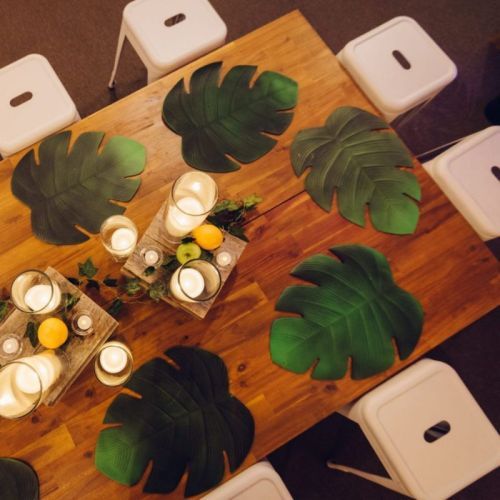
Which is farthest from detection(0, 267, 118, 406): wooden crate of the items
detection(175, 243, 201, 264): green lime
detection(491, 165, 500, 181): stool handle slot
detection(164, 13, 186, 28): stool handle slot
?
detection(491, 165, 500, 181): stool handle slot

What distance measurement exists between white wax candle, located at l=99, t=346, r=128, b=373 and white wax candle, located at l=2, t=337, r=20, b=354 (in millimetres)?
242

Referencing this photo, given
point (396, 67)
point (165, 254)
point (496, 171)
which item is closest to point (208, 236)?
point (165, 254)

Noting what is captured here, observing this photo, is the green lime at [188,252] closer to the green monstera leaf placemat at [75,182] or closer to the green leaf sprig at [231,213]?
the green leaf sprig at [231,213]

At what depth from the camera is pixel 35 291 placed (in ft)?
4.43

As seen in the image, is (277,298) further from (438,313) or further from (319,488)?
(319,488)

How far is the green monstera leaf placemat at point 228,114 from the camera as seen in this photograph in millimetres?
1682

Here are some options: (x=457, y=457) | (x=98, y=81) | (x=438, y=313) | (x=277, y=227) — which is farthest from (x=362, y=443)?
(x=98, y=81)

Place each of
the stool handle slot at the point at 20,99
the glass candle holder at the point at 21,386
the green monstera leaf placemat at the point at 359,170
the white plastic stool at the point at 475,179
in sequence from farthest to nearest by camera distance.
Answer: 1. the stool handle slot at the point at 20,99
2. the white plastic stool at the point at 475,179
3. the green monstera leaf placemat at the point at 359,170
4. the glass candle holder at the point at 21,386

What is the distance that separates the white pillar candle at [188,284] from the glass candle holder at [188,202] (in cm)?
13

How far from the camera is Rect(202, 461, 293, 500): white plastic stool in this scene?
1.44 metres

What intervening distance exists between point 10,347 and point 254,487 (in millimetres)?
868

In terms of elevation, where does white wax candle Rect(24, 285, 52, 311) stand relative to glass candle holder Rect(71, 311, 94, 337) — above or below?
above

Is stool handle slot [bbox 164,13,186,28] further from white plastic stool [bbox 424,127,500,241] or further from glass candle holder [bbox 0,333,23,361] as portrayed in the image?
glass candle holder [bbox 0,333,23,361]

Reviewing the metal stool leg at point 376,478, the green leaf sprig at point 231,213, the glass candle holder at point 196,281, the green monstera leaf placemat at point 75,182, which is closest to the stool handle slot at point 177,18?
the green monstera leaf placemat at point 75,182
